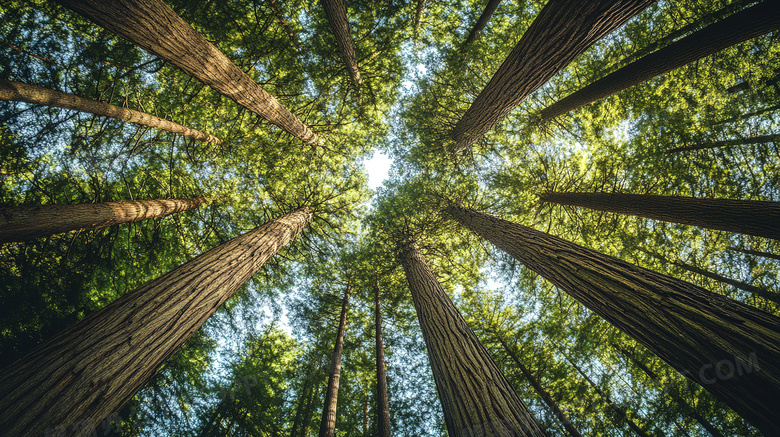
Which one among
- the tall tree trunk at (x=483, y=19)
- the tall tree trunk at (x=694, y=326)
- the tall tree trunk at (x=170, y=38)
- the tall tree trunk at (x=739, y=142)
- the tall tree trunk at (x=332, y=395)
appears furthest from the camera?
the tall tree trunk at (x=483, y=19)

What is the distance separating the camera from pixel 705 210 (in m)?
4.12

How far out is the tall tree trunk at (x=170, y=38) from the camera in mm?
2199

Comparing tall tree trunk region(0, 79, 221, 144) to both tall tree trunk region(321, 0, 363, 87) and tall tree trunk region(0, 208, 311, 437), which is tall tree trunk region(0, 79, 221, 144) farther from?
tall tree trunk region(0, 208, 311, 437)

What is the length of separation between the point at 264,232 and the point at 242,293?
4247mm

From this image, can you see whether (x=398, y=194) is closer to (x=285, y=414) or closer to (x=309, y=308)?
(x=309, y=308)

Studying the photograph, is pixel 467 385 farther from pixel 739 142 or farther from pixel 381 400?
pixel 739 142

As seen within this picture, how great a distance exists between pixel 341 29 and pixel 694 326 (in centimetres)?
608

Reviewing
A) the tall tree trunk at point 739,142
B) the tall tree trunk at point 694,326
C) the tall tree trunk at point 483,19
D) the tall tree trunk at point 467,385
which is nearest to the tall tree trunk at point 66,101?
the tall tree trunk at point 467,385

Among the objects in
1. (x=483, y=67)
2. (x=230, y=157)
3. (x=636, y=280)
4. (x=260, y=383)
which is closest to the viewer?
(x=636, y=280)

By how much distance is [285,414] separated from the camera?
27.9 ft

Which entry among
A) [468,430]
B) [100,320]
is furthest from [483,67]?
[100,320]

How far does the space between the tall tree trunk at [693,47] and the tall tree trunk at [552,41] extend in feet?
9.60

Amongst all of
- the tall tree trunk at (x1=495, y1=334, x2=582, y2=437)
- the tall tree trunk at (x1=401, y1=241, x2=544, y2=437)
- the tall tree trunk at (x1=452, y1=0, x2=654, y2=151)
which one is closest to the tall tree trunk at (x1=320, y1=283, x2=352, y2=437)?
the tall tree trunk at (x1=401, y1=241, x2=544, y2=437)

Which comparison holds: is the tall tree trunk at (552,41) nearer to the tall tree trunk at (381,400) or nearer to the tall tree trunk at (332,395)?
the tall tree trunk at (381,400)
